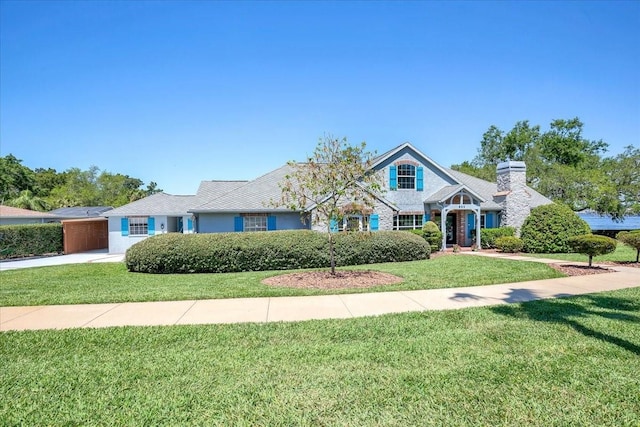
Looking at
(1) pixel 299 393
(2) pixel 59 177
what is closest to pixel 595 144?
(1) pixel 299 393

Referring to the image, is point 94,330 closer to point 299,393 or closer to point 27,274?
point 299,393

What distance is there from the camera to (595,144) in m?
44.0

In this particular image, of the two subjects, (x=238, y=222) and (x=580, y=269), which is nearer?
(x=580, y=269)

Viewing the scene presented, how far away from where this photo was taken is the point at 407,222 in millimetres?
22109

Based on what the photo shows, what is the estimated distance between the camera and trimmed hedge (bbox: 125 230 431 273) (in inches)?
510

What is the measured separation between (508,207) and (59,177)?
69.0 metres

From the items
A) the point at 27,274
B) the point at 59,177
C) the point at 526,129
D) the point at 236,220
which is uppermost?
the point at 526,129

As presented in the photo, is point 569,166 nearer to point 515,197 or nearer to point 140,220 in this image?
point 515,197

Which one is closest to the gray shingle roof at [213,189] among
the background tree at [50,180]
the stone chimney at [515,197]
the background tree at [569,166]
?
the stone chimney at [515,197]

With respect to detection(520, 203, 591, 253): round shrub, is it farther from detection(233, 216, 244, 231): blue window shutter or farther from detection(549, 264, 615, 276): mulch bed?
detection(233, 216, 244, 231): blue window shutter

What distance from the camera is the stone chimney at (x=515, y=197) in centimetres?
2250

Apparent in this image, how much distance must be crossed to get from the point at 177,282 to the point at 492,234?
60.8ft

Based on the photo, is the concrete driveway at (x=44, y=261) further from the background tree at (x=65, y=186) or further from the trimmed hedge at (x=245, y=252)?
the background tree at (x=65, y=186)

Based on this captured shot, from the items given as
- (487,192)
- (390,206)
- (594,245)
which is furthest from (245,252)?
(487,192)
